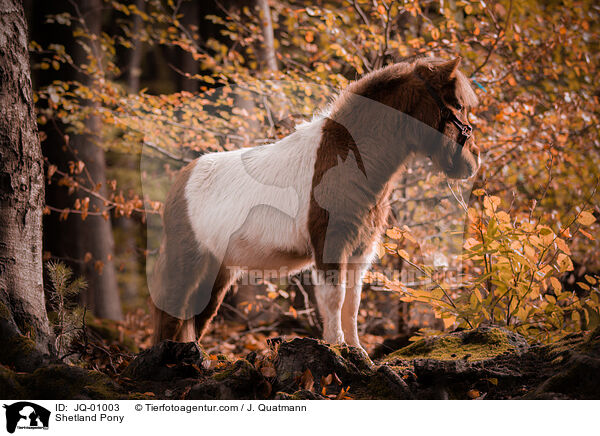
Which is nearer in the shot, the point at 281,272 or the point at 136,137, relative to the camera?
the point at 281,272

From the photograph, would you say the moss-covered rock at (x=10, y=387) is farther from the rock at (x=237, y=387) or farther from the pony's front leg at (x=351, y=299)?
the pony's front leg at (x=351, y=299)

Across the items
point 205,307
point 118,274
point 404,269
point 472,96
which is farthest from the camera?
point 118,274

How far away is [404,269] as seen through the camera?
464cm

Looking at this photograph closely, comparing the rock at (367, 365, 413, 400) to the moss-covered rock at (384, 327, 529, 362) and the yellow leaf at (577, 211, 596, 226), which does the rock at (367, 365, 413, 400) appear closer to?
the moss-covered rock at (384, 327, 529, 362)

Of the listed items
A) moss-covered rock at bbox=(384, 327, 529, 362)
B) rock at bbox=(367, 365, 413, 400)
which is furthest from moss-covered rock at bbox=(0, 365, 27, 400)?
moss-covered rock at bbox=(384, 327, 529, 362)

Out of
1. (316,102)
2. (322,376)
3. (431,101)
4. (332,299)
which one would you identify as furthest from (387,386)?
(316,102)

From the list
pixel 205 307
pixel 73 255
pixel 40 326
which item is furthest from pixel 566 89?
pixel 73 255

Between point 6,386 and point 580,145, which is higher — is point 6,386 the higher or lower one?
the lower one

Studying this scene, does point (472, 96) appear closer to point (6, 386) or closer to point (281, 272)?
point (281, 272)

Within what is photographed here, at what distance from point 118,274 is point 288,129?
462 centimetres

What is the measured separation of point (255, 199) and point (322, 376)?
123cm

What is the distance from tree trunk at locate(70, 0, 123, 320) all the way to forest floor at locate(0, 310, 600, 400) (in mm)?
3909

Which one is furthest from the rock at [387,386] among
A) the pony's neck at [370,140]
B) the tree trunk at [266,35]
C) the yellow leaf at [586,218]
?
the tree trunk at [266,35]

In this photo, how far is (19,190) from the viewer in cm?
246
